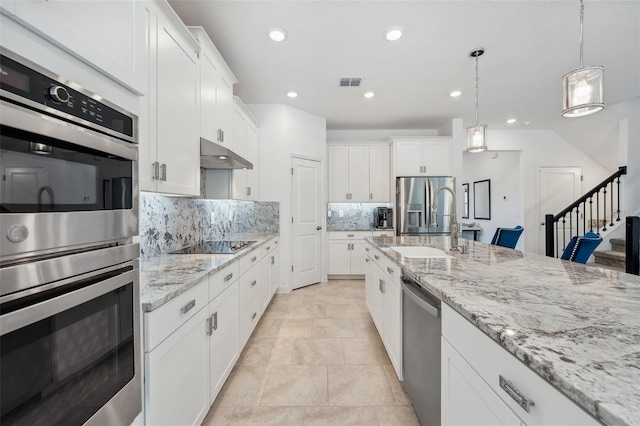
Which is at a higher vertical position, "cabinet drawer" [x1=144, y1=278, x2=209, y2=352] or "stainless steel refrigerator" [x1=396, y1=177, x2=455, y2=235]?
"stainless steel refrigerator" [x1=396, y1=177, x2=455, y2=235]

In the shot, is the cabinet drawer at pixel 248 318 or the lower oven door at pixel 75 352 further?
the cabinet drawer at pixel 248 318

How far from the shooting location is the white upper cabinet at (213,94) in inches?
79.8

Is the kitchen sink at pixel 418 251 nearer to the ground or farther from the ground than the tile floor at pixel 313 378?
farther from the ground

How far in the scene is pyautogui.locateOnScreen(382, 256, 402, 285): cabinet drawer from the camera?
1.77 metres

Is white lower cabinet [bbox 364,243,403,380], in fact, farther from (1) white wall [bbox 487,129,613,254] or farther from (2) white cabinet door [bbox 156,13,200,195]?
(1) white wall [bbox 487,129,613,254]

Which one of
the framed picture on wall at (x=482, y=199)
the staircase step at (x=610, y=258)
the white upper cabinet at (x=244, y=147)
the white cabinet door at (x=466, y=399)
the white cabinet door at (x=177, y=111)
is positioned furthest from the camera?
the framed picture on wall at (x=482, y=199)

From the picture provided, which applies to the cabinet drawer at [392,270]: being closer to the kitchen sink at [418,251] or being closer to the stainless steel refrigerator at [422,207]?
the kitchen sink at [418,251]

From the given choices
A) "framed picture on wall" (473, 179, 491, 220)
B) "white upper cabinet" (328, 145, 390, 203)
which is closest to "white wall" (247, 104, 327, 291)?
"white upper cabinet" (328, 145, 390, 203)

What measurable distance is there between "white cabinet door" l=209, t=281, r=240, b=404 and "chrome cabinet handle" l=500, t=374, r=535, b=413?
1.41 meters

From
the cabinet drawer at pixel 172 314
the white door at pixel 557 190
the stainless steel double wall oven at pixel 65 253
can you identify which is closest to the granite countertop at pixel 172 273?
the cabinet drawer at pixel 172 314

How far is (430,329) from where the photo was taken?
1261 millimetres

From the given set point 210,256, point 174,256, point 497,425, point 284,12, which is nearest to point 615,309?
point 497,425

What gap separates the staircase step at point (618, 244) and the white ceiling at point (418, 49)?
2.17 m

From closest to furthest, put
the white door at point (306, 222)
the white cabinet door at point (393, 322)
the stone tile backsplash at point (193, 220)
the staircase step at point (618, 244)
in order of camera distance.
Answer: the white cabinet door at point (393, 322)
the stone tile backsplash at point (193, 220)
the staircase step at point (618, 244)
the white door at point (306, 222)
